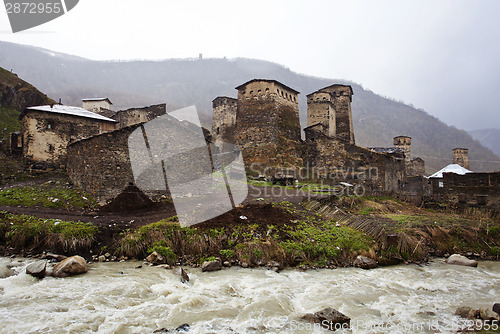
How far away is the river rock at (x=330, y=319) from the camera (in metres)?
6.47

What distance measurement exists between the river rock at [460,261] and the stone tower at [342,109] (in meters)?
23.3

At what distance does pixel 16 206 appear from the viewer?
1359cm

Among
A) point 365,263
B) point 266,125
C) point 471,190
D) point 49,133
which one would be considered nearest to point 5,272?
point 365,263

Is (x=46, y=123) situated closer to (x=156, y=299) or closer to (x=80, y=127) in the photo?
(x=80, y=127)

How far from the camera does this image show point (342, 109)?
34.5m

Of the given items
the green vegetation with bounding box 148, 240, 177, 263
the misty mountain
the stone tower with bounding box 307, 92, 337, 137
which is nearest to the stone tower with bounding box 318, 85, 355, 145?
the stone tower with bounding box 307, 92, 337, 137

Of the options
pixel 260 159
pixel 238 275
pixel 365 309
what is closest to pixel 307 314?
pixel 365 309

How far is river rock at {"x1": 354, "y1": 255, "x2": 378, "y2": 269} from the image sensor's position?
1098 cm

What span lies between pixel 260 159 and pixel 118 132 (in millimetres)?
11363

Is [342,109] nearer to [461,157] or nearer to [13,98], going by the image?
[461,157]

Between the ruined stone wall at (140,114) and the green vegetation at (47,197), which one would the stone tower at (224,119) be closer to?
the ruined stone wall at (140,114)

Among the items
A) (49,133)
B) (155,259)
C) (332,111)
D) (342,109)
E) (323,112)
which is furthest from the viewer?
(342,109)

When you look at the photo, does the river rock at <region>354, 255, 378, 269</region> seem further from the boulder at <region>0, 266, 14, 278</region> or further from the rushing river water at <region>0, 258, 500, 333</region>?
the boulder at <region>0, 266, 14, 278</region>

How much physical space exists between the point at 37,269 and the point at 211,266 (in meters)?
5.24
